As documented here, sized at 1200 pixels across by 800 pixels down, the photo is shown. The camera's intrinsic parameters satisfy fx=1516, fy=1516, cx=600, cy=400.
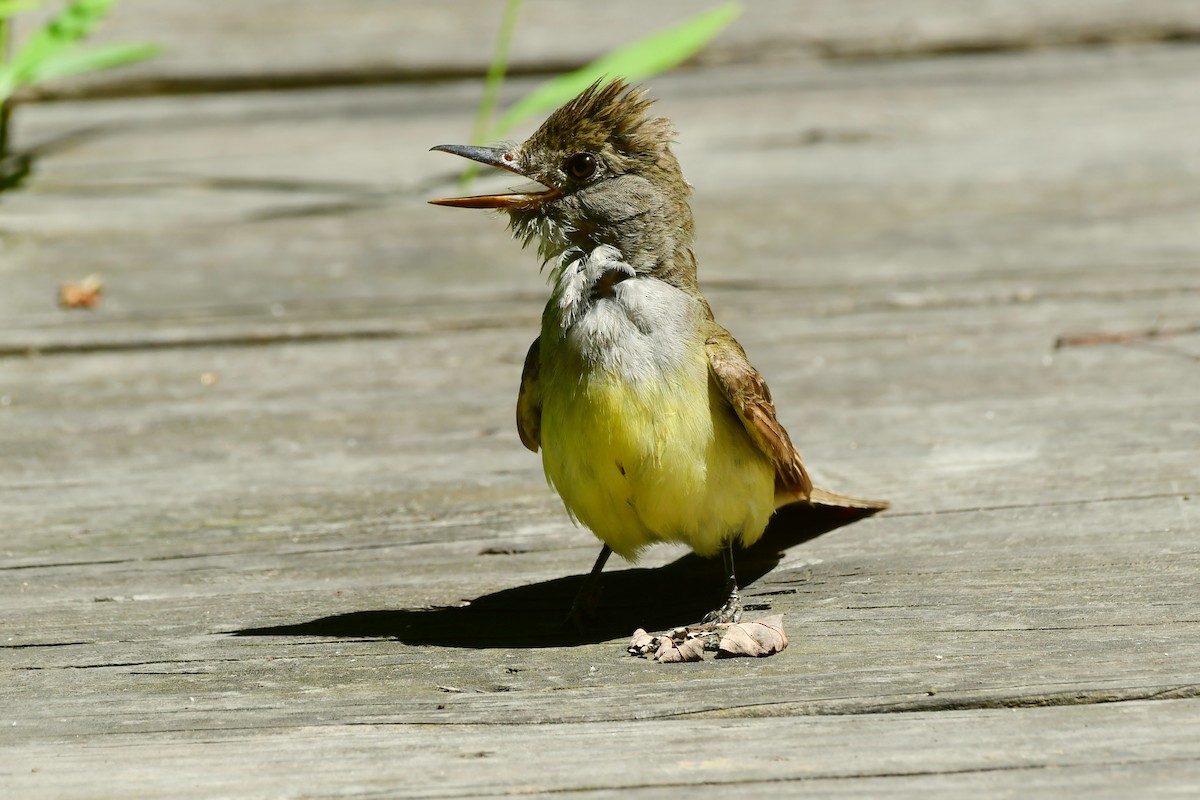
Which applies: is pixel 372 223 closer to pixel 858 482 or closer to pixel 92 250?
pixel 92 250

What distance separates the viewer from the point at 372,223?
6.96m

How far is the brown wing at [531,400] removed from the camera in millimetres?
3992

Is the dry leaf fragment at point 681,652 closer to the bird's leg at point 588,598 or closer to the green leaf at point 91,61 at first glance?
the bird's leg at point 588,598

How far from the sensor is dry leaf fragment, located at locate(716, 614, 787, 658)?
3383mm

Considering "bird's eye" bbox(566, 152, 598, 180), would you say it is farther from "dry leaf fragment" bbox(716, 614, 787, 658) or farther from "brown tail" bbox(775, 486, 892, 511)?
"dry leaf fragment" bbox(716, 614, 787, 658)

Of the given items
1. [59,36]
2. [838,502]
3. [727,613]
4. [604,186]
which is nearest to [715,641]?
[727,613]

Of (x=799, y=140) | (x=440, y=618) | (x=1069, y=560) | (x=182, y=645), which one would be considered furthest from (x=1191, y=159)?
(x=182, y=645)

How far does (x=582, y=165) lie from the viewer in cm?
413

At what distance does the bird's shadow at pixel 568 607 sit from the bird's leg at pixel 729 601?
6 centimetres

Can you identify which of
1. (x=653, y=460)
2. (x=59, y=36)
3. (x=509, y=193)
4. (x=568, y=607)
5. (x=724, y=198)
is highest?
(x=59, y=36)

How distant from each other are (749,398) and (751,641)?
672mm

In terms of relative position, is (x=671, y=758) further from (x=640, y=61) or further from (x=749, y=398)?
(x=640, y=61)

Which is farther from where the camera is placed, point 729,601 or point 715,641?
point 729,601

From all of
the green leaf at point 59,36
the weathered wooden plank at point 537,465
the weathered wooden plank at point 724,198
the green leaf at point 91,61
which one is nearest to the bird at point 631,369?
the weathered wooden plank at point 537,465
